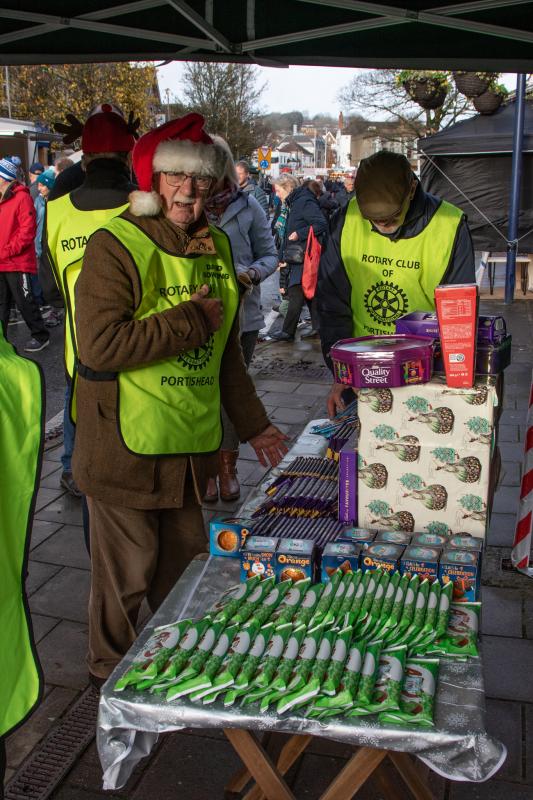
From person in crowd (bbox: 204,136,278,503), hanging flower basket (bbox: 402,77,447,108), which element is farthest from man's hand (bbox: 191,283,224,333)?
hanging flower basket (bbox: 402,77,447,108)

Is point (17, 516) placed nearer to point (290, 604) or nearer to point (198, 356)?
point (290, 604)

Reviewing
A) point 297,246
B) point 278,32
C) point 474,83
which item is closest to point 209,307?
point 278,32

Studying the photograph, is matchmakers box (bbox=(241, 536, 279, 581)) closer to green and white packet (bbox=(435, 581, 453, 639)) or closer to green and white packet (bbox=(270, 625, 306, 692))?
green and white packet (bbox=(270, 625, 306, 692))

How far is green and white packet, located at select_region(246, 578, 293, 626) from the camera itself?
2034 millimetres

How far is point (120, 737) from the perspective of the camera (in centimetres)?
182

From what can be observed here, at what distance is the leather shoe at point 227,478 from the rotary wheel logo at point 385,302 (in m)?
1.76

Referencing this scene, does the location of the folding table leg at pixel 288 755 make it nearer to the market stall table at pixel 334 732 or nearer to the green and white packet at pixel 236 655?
the market stall table at pixel 334 732

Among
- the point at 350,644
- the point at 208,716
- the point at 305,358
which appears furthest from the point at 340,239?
the point at 305,358

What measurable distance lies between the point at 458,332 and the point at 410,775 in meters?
1.20

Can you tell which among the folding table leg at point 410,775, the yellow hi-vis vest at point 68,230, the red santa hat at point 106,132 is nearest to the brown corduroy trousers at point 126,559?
the yellow hi-vis vest at point 68,230

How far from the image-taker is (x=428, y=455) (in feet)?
8.07

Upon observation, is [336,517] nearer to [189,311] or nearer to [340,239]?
[189,311]

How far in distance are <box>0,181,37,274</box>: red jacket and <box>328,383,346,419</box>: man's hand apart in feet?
21.7

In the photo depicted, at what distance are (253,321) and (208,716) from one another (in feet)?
11.8
